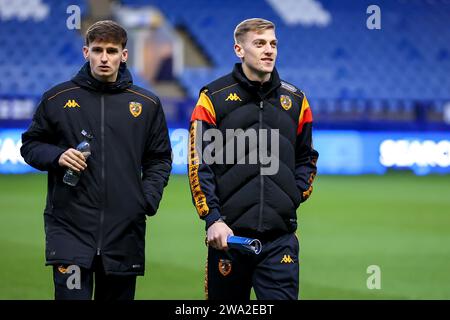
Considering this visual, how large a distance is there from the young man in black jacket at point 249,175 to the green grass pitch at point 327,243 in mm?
3190

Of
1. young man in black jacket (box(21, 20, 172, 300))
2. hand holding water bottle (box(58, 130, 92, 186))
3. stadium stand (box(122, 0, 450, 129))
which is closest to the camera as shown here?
hand holding water bottle (box(58, 130, 92, 186))

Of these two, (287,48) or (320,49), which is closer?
(287,48)

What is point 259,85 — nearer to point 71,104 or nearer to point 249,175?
point 249,175

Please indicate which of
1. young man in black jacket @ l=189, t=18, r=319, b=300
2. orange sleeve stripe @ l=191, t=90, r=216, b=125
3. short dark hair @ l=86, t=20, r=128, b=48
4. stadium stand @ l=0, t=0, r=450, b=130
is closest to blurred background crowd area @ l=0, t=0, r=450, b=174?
stadium stand @ l=0, t=0, r=450, b=130

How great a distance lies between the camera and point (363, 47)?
2944 centimetres

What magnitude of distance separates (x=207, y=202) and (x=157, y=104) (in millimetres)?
658

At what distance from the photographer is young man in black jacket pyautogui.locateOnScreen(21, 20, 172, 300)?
16.6 ft

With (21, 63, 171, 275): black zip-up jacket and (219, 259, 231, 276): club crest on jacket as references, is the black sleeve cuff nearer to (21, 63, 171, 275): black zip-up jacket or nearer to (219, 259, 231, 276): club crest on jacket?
(219, 259, 231, 276): club crest on jacket

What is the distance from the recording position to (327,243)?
39.0ft

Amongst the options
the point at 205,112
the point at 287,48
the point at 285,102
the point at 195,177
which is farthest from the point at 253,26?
the point at 287,48

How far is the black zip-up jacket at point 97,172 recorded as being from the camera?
5078 mm

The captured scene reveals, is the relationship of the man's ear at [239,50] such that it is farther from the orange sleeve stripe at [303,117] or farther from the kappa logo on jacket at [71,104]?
the kappa logo on jacket at [71,104]

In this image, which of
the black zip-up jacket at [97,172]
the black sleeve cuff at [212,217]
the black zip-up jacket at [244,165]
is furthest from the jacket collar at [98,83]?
the black sleeve cuff at [212,217]

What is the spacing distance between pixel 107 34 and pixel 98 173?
2.50ft
